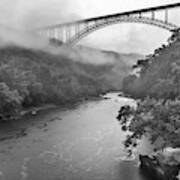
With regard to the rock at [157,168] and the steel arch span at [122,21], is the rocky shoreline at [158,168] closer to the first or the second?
the rock at [157,168]

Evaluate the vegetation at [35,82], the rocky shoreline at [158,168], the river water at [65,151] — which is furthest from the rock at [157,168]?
the vegetation at [35,82]

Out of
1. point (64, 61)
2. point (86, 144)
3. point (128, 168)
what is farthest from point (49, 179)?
point (64, 61)

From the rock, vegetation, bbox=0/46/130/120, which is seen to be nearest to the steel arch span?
vegetation, bbox=0/46/130/120

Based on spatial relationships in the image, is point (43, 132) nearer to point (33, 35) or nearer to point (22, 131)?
point (22, 131)

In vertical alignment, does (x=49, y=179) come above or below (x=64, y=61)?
below

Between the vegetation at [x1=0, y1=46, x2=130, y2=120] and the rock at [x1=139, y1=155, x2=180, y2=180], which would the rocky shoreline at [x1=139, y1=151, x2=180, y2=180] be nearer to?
the rock at [x1=139, y1=155, x2=180, y2=180]

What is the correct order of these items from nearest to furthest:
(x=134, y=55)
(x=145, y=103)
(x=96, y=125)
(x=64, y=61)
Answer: (x=145, y=103), (x=96, y=125), (x=64, y=61), (x=134, y=55)

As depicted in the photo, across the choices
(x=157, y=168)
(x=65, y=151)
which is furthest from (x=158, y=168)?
(x=65, y=151)
